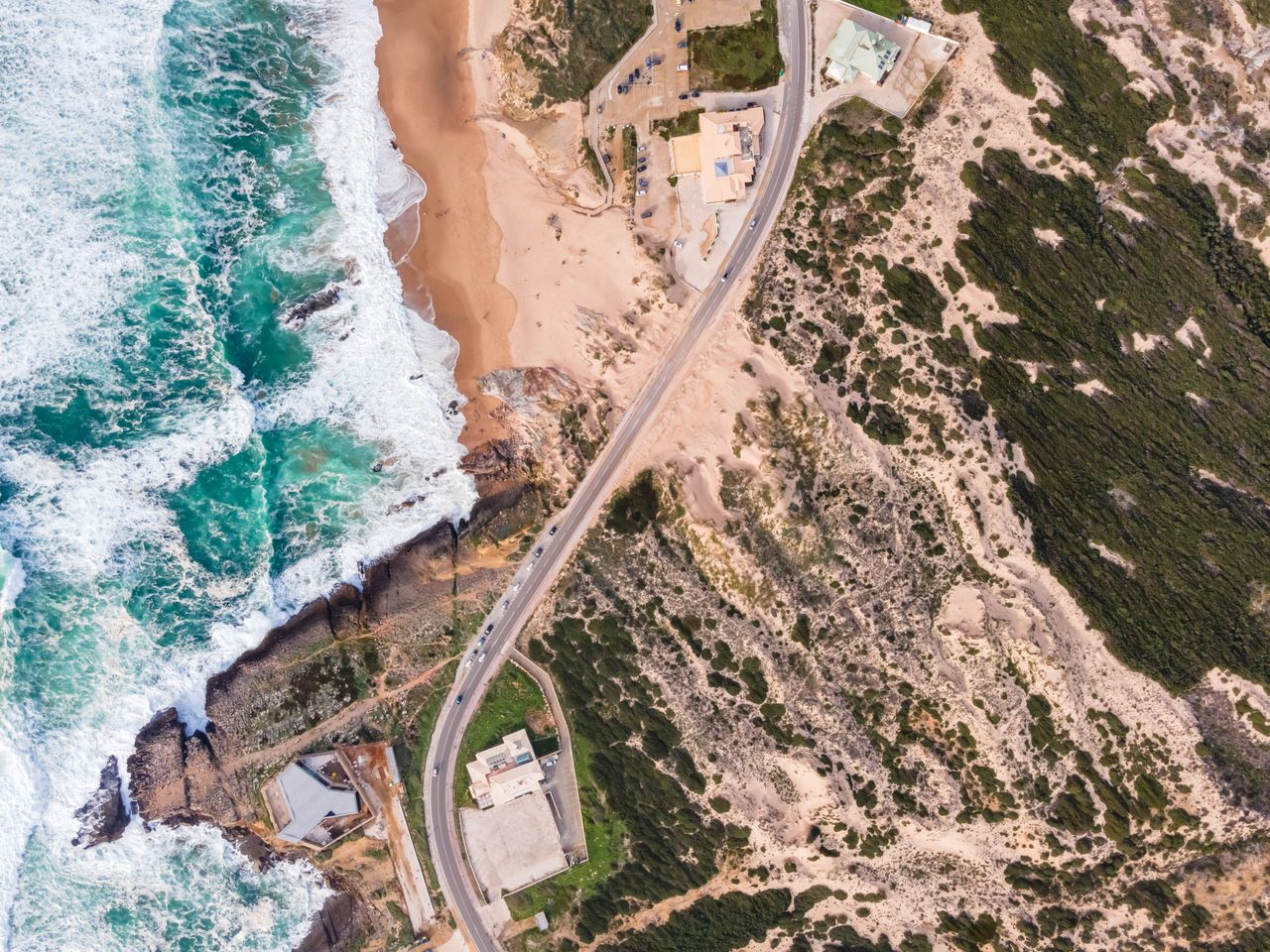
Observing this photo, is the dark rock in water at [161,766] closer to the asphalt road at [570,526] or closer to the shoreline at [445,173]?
the asphalt road at [570,526]

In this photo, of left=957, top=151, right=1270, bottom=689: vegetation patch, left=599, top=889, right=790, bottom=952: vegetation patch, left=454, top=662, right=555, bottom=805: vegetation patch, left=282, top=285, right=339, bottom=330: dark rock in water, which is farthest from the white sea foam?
left=957, top=151, right=1270, bottom=689: vegetation patch

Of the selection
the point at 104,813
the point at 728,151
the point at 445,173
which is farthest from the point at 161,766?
the point at 728,151

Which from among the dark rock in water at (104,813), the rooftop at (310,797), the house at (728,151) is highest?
the house at (728,151)

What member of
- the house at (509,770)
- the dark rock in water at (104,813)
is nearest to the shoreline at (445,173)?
the house at (509,770)

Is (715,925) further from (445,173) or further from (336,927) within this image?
(445,173)

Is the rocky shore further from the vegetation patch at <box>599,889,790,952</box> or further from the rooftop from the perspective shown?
the vegetation patch at <box>599,889,790,952</box>

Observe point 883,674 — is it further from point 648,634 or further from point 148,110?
point 148,110
